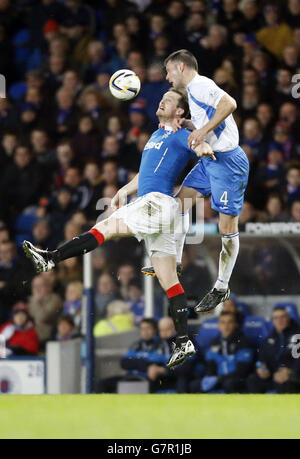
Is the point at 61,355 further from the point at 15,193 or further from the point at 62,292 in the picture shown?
the point at 15,193

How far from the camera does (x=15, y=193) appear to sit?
40.0 ft

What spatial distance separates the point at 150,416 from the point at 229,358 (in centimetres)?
206

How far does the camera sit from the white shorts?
24.5 feet

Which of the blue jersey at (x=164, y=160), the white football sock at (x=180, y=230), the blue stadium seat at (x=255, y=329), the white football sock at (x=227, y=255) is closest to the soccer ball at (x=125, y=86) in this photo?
the blue jersey at (x=164, y=160)

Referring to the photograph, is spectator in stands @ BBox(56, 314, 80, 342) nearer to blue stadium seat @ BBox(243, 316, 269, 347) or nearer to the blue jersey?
blue stadium seat @ BBox(243, 316, 269, 347)

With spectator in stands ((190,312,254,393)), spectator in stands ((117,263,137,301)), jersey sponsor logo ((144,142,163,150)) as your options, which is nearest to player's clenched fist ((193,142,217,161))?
jersey sponsor logo ((144,142,163,150))

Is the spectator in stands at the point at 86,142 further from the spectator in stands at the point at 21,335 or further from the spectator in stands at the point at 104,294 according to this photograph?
the spectator in stands at the point at 21,335

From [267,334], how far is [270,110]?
2.94 m

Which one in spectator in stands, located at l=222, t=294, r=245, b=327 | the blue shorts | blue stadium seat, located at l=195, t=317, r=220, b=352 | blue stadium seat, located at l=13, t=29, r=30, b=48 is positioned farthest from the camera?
blue stadium seat, located at l=13, t=29, r=30, b=48

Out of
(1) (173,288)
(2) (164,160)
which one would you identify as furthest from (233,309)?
(2) (164,160)

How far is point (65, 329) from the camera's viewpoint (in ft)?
34.8

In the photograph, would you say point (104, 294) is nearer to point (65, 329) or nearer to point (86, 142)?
point (65, 329)

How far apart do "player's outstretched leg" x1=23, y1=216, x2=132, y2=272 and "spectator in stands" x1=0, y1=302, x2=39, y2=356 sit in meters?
3.51

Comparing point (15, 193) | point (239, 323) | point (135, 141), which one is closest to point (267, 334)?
point (239, 323)
